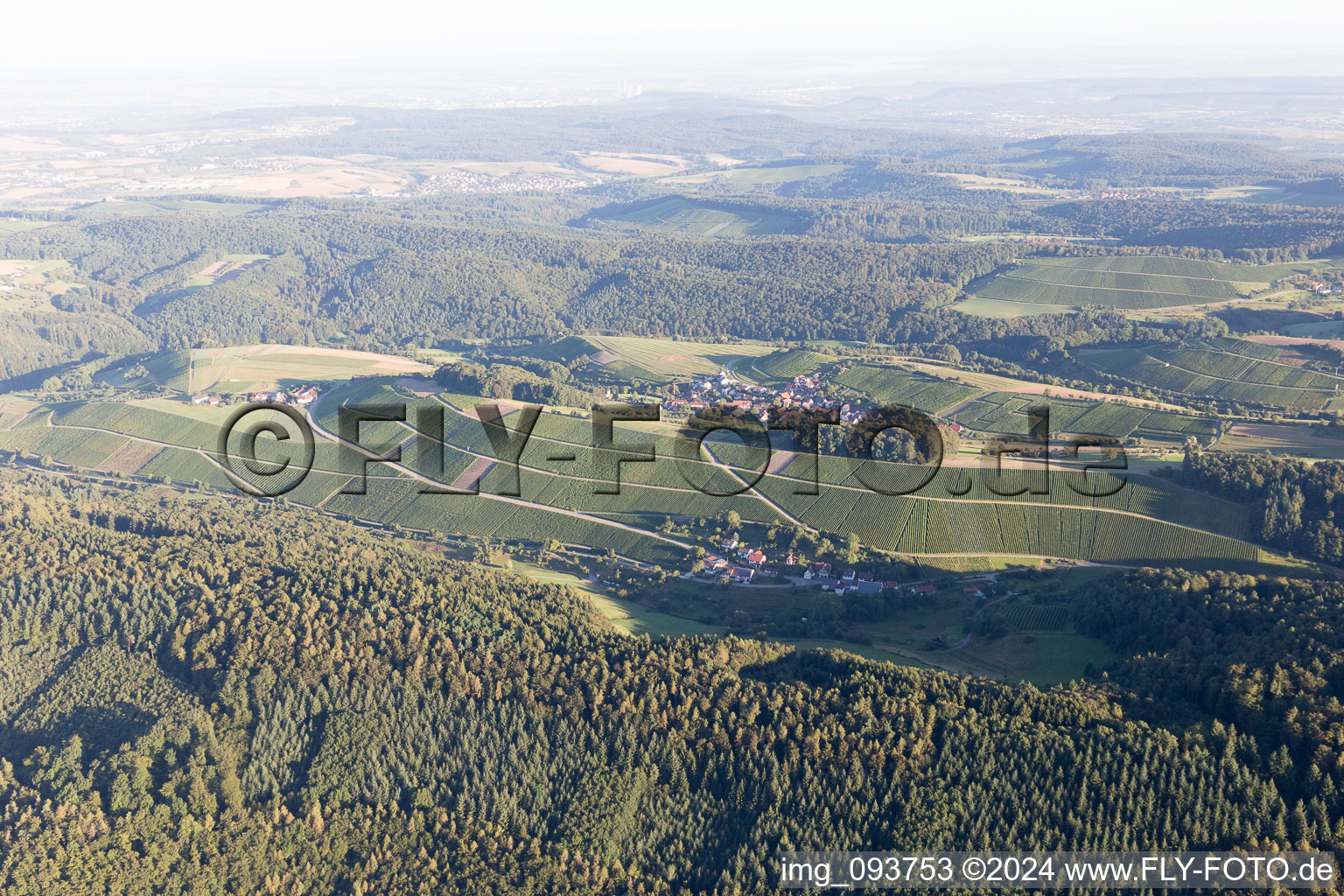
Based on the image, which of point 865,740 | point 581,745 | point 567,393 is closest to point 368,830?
point 581,745

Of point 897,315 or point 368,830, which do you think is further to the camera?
point 897,315

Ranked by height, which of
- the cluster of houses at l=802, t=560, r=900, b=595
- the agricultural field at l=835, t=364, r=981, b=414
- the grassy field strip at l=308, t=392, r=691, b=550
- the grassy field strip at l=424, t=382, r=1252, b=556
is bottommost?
the cluster of houses at l=802, t=560, r=900, b=595

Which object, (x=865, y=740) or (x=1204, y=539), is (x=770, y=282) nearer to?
(x=1204, y=539)

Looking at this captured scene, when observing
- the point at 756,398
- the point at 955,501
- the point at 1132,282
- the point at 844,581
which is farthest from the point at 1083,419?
the point at 1132,282

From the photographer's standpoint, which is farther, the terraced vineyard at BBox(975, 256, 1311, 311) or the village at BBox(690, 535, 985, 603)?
the terraced vineyard at BBox(975, 256, 1311, 311)

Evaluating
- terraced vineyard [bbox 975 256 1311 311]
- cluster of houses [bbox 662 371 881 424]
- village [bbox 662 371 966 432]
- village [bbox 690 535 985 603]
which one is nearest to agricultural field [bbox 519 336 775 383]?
village [bbox 662 371 966 432]

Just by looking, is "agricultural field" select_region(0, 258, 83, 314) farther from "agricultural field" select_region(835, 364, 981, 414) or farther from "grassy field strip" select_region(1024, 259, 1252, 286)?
"grassy field strip" select_region(1024, 259, 1252, 286)
